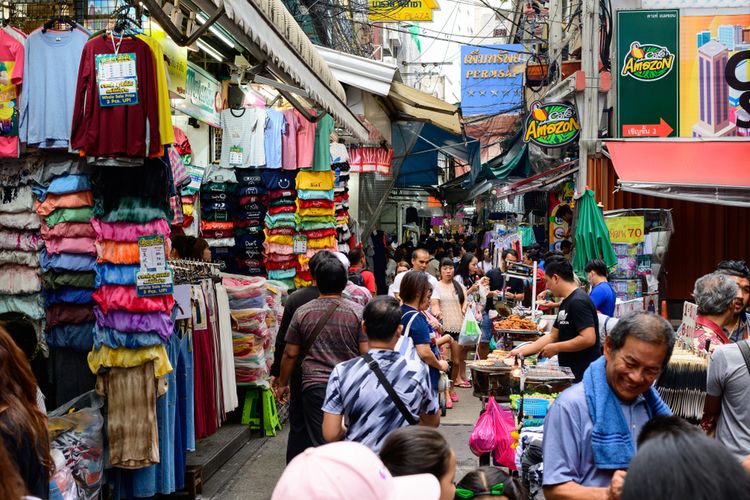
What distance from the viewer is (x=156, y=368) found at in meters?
5.79

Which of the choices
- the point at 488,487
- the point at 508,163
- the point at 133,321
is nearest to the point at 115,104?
the point at 133,321

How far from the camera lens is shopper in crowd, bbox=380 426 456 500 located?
2.94 meters

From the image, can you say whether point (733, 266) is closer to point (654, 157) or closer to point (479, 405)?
point (479, 405)

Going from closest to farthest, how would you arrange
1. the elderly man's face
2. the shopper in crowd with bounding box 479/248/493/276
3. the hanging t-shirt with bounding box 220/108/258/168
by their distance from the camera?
the elderly man's face
the hanging t-shirt with bounding box 220/108/258/168
the shopper in crowd with bounding box 479/248/493/276

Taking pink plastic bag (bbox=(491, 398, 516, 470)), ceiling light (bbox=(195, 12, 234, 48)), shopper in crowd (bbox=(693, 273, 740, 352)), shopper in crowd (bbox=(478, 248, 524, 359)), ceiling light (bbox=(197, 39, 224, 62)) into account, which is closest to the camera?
shopper in crowd (bbox=(693, 273, 740, 352))

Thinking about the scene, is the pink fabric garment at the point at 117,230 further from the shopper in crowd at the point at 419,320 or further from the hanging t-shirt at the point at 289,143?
the hanging t-shirt at the point at 289,143

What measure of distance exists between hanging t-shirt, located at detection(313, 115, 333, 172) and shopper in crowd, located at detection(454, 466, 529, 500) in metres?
7.83

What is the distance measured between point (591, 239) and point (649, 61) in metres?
3.60

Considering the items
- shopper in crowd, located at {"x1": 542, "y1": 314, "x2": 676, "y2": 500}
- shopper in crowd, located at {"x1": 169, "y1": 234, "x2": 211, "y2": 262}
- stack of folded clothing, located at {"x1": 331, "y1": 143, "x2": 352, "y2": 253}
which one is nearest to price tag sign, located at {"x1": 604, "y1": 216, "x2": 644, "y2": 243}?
stack of folded clothing, located at {"x1": 331, "y1": 143, "x2": 352, "y2": 253}

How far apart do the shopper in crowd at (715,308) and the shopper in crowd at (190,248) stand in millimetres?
5506

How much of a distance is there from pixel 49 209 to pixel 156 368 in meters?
1.36

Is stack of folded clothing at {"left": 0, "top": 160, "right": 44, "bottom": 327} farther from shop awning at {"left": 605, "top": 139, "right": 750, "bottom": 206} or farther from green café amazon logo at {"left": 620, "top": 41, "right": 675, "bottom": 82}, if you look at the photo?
green café amazon logo at {"left": 620, "top": 41, "right": 675, "bottom": 82}

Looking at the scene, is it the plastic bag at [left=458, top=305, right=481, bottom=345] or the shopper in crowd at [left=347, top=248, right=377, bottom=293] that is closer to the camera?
the shopper in crowd at [left=347, top=248, right=377, bottom=293]

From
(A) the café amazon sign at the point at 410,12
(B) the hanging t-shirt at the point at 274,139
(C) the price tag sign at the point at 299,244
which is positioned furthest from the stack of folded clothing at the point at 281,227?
(A) the café amazon sign at the point at 410,12
